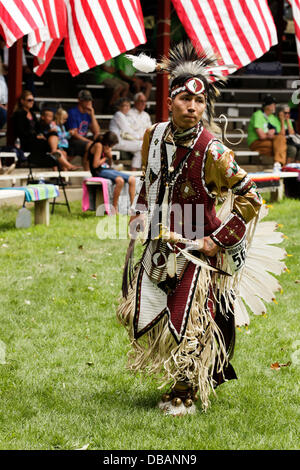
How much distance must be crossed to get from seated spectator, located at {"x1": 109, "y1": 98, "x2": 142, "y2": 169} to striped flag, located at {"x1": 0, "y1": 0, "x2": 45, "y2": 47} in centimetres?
444

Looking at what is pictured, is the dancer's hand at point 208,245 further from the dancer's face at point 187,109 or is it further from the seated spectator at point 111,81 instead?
the seated spectator at point 111,81

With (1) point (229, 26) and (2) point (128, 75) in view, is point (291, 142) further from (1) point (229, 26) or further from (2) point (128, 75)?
(1) point (229, 26)

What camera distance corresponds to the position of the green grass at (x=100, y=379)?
3.41 m

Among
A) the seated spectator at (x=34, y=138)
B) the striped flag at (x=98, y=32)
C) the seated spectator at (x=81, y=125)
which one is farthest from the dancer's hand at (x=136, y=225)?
the seated spectator at (x=81, y=125)

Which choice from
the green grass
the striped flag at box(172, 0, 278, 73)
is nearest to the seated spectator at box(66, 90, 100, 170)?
the striped flag at box(172, 0, 278, 73)

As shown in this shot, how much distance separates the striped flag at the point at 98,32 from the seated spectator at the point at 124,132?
3.42 metres

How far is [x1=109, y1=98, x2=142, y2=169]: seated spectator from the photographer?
1240cm

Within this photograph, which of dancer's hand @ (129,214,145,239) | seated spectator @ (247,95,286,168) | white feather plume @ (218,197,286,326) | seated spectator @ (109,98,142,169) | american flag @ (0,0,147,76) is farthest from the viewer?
seated spectator @ (247,95,286,168)

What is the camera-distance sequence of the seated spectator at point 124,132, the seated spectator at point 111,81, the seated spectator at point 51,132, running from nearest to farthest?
the seated spectator at point 51,132 < the seated spectator at point 124,132 < the seated spectator at point 111,81

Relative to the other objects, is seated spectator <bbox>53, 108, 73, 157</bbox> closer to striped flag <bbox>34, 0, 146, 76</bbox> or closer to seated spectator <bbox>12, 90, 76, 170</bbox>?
seated spectator <bbox>12, 90, 76, 170</bbox>

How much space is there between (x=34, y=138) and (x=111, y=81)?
4088mm

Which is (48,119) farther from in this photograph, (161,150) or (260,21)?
(161,150)

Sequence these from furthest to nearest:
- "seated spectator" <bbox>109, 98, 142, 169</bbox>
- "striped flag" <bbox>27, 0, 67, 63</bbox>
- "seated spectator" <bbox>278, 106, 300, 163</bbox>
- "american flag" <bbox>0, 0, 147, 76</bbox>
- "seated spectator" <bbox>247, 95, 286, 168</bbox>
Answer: "seated spectator" <bbox>278, 106, 300, 163</bbox> < "seated spectator" <bbox>247, 95, 286, 168</bbox> < "seated spectator" <bbox>109, 98, 142, 169</bbox> < "american flag" <bbox>0, 0, 147, 76</bbox> < "striped flag" <bbox>27, 0, 67, 63</bbox>
